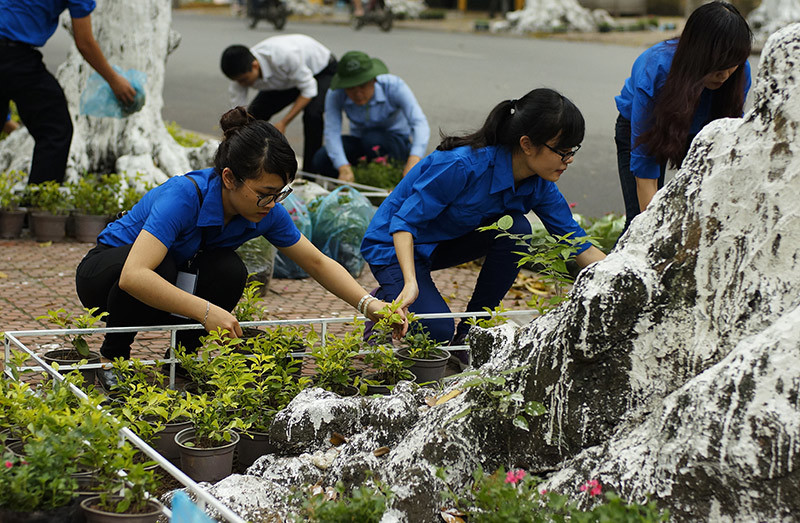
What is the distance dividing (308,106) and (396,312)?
4526mm

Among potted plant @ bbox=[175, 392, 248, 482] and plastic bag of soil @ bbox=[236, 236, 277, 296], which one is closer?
potted plant @ bbox=[175, 392, 248, 482]

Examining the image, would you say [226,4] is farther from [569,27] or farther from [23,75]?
[23,75]

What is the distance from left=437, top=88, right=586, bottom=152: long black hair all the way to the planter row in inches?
126

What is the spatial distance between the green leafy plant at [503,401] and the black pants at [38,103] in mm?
4226

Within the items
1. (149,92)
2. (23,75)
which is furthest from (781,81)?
(149,92)

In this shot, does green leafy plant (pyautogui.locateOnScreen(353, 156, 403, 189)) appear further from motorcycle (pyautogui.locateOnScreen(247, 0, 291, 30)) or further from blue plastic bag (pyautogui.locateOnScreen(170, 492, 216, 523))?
motorcycle (pyautogui.locateOnScreen(247, 0, 291, 30))

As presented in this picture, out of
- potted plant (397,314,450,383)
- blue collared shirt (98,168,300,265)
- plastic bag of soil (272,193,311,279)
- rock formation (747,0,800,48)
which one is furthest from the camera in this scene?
rock formation (747,0,800,48)

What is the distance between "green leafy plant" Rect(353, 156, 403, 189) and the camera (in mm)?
7398

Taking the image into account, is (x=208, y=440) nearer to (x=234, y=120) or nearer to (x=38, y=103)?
(x=234, y=120)

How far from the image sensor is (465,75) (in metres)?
16.0

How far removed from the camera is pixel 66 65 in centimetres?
743

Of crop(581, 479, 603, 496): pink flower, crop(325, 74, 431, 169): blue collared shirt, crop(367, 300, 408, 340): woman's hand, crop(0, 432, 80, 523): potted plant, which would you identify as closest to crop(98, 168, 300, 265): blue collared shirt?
crop(367, 300, 408, 340): woman's hand

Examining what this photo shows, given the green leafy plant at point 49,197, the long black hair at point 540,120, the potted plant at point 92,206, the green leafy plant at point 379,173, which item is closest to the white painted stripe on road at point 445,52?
the green leafy plant at point 379,173

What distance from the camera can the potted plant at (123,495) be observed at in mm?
2326
